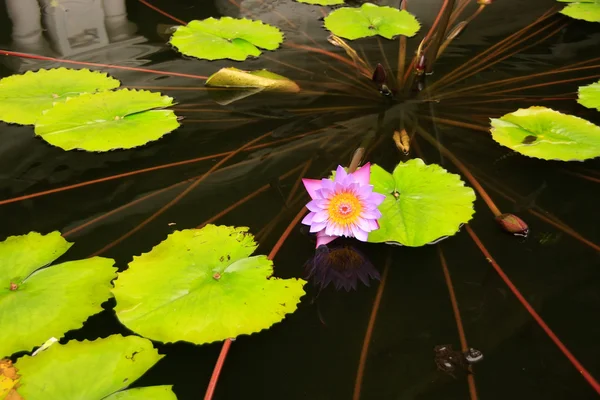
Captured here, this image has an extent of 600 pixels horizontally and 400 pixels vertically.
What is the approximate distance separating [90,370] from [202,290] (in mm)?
256

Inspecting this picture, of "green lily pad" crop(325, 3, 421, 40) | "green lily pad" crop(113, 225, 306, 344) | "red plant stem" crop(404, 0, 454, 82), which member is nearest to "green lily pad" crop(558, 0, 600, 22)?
"red plant stem" crop(404, 0, 454, 82)

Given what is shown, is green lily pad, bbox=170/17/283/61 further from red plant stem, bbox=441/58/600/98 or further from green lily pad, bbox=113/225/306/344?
green lily pad, bbox=113/225/306/344

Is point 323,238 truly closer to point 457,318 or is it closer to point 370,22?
point 457,318

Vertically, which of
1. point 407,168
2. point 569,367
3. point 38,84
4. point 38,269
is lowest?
point 569,367

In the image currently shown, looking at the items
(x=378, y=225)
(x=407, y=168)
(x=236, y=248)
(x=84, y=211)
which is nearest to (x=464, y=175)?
(x=407, y=168)

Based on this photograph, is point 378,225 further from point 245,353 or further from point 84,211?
point 84,211

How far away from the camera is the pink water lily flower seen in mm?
1130

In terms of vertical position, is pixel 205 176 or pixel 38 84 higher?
pixel 38 84

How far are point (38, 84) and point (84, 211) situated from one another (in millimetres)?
746

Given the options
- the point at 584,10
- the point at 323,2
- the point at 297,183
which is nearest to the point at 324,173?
the point at 297,183

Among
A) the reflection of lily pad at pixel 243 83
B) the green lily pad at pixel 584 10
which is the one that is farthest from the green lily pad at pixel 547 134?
the green lily pad at pixel 584 10

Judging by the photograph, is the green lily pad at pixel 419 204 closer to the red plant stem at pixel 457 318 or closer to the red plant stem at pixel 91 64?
the red plant stem at pixel 457 318

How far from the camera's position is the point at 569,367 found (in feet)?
3.22

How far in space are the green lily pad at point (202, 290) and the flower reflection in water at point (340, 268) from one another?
3.8 inches
